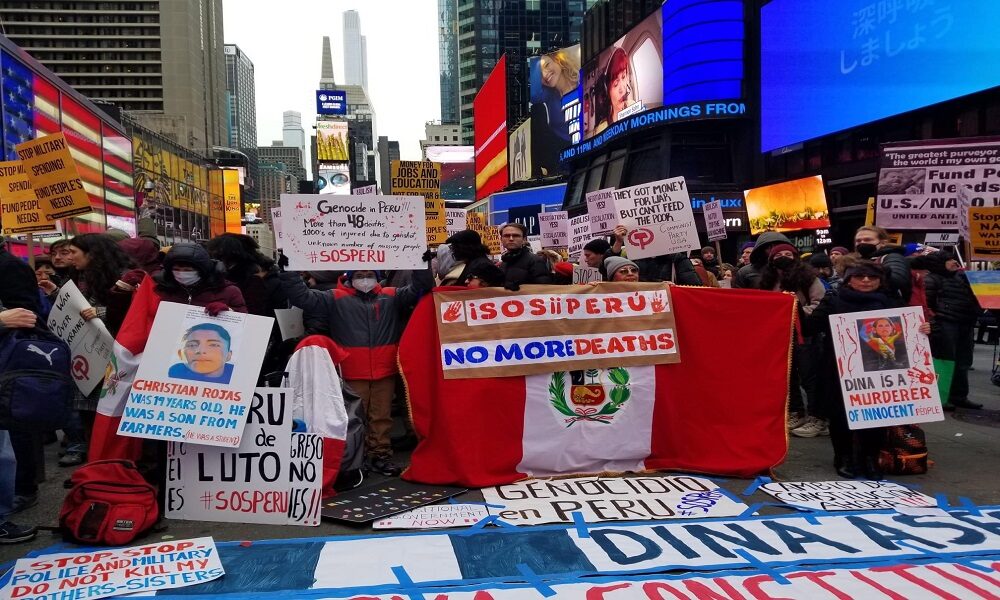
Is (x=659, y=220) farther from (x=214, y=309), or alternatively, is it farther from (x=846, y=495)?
(x=214, y=309)

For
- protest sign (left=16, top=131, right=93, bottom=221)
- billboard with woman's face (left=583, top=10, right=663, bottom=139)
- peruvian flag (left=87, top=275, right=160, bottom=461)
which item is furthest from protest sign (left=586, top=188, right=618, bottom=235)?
billboard with woman's face (left=583, top=10, right=663, bottom=139)

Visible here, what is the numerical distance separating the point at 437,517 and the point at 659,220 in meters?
4.84

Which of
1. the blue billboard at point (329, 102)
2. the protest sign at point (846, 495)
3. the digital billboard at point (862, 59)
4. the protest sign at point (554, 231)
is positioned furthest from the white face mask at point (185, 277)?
the blue billboard at point (329, 102)

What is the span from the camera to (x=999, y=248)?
7.00 metres

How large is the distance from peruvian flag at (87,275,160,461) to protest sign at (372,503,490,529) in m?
1.92

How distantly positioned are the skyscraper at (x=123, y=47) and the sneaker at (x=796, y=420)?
11812 cm

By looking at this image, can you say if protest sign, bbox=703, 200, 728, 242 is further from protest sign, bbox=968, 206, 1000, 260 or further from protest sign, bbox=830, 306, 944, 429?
protest sign, bbox=830, 306, 944, 429

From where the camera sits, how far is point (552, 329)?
5.59 m

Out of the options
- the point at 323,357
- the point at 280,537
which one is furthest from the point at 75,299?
the point at 280,537

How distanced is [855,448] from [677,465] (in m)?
1.37

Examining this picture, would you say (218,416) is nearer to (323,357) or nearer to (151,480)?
(323,357)

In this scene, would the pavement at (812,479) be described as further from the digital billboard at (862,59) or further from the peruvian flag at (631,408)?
the digital billboard at (862,59)

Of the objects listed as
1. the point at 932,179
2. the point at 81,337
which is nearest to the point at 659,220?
the point at 932,179

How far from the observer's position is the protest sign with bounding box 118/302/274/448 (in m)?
4.57
